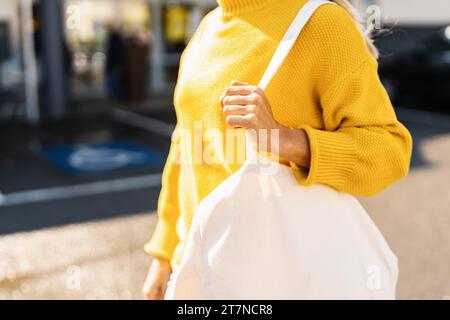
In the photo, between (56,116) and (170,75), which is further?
(170,75)

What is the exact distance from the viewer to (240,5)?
1.54m

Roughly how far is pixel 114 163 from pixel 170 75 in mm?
7332

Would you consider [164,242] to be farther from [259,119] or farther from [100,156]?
[100,156]

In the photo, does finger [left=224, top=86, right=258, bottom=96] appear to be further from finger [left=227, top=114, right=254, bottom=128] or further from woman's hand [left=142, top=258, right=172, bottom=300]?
woman's hand [left=142, top=258, right=172, bottom=300]

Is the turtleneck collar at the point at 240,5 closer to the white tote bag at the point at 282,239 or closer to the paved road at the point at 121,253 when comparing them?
the white tote bag at the point at 282,239

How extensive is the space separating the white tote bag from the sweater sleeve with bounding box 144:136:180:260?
16.2 inches

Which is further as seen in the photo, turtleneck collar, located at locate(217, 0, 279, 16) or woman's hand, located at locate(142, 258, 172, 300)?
woman's hand, located at locate(142, 258, 172, 300)

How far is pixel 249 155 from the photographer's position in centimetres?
136

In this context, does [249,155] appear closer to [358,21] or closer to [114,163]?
[358,21]

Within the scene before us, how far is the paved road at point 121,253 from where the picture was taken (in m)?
4.16

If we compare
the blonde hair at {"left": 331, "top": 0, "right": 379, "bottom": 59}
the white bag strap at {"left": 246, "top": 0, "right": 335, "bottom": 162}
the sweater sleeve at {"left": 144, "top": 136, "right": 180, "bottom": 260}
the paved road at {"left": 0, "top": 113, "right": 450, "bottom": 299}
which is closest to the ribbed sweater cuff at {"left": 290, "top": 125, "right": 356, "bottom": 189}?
the white bag strap at {"left": 246, "top": 0, "right": 335, "bottom": 162}

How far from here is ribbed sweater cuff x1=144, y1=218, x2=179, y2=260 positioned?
1823 mm
